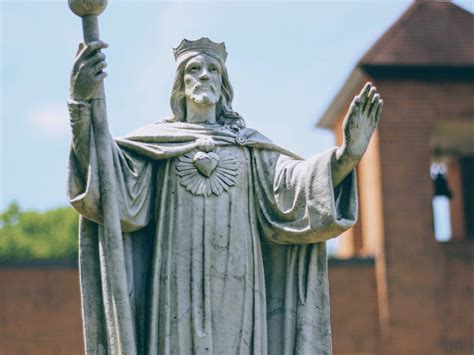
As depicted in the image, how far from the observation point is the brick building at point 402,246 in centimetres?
3797

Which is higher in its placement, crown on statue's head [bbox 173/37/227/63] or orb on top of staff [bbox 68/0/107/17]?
orb on top of staff [bbox 68/0/107/17]

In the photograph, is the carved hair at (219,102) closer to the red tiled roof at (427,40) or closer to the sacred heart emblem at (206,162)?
the sacred heart emblem at (206,162)

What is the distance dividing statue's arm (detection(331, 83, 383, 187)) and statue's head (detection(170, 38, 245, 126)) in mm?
1038

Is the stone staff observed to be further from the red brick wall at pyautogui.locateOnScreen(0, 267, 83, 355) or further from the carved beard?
the red brick wall at pyautogui.locateOnScreen(0, 267, 83, 355)

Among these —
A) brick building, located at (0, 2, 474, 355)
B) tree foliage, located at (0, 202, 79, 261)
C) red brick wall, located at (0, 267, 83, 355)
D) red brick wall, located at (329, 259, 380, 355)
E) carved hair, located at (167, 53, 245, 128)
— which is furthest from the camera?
tree foliage, located at (0, 202, 79, 261)

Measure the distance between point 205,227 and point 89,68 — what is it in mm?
1399

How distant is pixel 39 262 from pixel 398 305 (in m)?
7.73

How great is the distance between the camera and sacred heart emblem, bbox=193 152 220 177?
12695mm

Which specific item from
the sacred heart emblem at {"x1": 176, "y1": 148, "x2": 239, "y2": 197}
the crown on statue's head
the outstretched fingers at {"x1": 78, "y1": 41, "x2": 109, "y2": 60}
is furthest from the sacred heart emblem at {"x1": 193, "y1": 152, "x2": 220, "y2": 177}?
the outstretched fingers at {"x1": 78, "y1": 41, "x2": 109, "y2": 60}

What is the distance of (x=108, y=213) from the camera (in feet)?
40.3

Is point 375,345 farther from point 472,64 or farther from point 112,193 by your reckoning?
point 112,193

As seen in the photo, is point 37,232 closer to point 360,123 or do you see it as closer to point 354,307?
point 354,307

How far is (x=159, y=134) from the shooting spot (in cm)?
1288

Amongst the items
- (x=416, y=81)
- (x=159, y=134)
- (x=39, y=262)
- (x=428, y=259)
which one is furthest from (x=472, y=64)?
(x=159, y=134)
